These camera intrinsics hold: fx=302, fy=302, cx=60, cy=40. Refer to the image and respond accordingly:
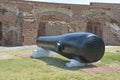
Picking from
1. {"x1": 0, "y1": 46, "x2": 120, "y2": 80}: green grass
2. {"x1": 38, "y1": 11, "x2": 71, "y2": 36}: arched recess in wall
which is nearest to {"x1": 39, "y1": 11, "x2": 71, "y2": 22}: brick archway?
{"x1": 38, "y1": 11, "x2": 71, "y2": 36}: arched recess in wall

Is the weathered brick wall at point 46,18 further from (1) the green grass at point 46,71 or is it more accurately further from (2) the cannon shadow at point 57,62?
(1) the green grass at point 46,71

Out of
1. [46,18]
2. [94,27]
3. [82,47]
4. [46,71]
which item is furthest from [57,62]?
[94,27]

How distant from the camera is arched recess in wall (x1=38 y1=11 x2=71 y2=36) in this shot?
22047 millimetres

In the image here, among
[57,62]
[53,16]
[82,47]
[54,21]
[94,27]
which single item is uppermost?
[82,47]

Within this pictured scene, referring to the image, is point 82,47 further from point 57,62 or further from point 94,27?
point 94,27

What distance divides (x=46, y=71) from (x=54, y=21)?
13.9 metres

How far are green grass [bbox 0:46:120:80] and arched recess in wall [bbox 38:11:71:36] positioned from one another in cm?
1101

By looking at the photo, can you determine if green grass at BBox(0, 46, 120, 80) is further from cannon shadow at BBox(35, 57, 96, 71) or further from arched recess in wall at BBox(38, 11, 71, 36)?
arched recess in wall at BBox(38, 11, 71, 36)

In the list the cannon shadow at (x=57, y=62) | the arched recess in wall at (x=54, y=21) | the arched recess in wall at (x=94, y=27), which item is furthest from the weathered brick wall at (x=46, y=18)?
the cannon shadow at (x=57, y=62)

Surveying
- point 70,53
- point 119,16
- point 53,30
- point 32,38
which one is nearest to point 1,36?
point 32,38

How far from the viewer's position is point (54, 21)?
74.0 ft

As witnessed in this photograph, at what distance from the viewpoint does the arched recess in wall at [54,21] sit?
→ 22.0 meters

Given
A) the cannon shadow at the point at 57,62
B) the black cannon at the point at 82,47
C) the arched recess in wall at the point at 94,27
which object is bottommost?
the arched recess in wall at the point at 94,27

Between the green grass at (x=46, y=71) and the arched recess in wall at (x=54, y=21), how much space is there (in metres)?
11.0
